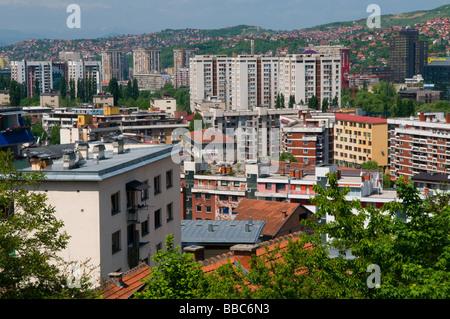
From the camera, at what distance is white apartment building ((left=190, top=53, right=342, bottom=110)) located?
62.7m

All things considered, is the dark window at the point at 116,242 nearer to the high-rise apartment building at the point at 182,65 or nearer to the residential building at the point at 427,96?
the residential building at the point at 427,96

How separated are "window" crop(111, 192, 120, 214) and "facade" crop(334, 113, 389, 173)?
113 ft

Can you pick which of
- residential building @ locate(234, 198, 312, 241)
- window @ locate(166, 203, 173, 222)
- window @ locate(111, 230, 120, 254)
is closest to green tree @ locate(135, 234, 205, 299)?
window @ locate(111, 230, 120, 254)

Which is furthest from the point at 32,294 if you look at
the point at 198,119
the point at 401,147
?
the point at 198,119

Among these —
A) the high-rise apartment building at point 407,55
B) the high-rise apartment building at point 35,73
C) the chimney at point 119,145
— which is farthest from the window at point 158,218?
the high-rise apartment building at point 407,55

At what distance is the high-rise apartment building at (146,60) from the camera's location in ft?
448

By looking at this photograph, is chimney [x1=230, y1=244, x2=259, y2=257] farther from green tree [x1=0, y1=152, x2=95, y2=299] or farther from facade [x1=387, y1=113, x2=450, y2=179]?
facade [x1=387, y1=113, x2=450, y2=179]

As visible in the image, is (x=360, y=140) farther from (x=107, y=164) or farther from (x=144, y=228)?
(x=107, y=164)

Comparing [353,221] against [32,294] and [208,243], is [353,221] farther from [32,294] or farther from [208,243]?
[208,243]

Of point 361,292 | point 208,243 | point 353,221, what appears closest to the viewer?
point 361,292

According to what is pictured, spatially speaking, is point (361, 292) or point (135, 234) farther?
point (135, 234)

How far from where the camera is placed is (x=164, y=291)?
20.1ft

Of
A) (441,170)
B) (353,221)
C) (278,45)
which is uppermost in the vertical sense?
(278,45)

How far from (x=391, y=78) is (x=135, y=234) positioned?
336 ft
